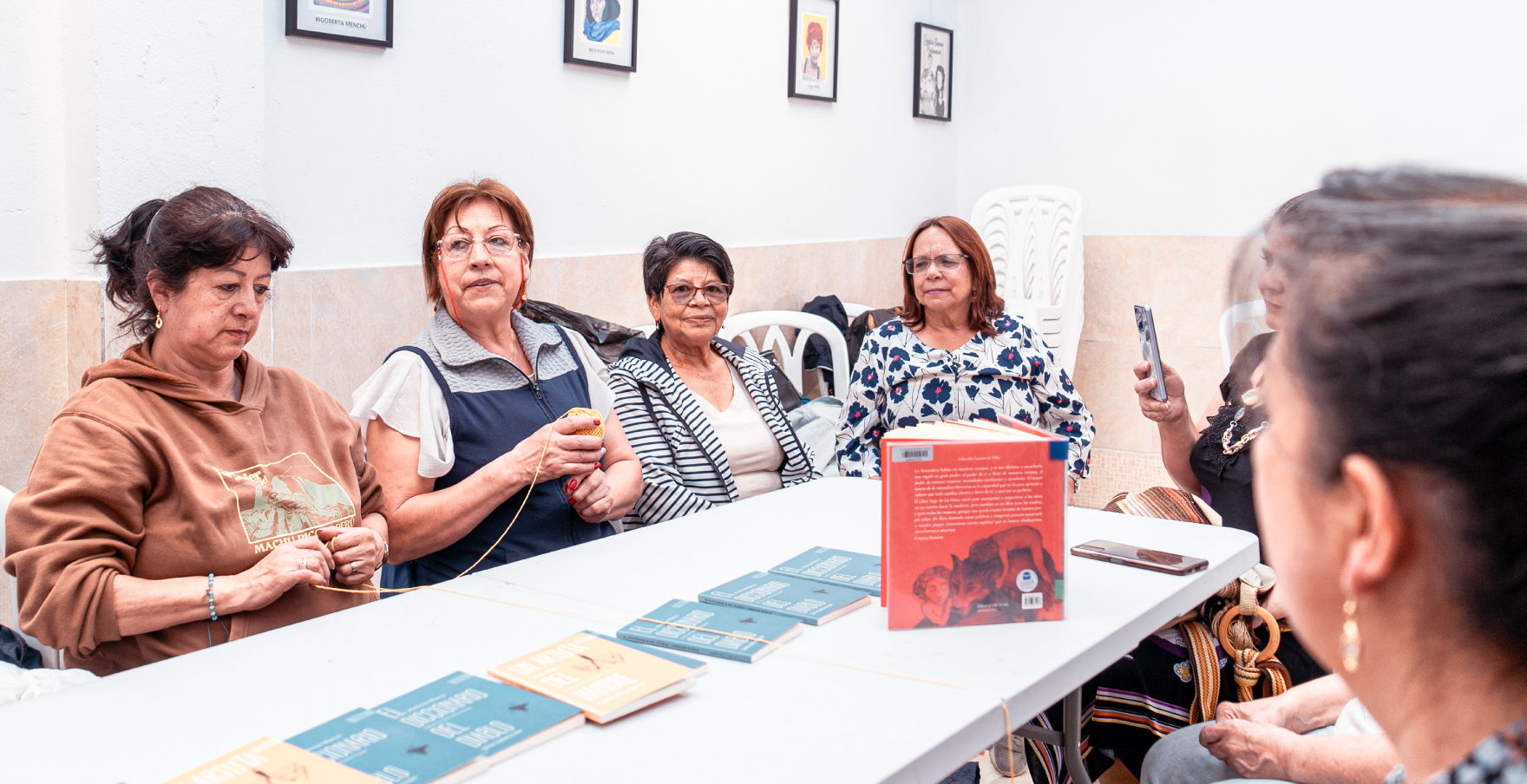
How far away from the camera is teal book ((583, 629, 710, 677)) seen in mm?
1522

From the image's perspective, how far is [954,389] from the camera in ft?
11.2

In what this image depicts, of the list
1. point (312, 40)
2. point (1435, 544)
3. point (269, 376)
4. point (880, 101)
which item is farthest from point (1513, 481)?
point (880, 101)

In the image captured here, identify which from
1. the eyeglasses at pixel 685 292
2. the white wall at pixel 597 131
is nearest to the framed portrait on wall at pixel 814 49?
the white wall at pixel 597 131

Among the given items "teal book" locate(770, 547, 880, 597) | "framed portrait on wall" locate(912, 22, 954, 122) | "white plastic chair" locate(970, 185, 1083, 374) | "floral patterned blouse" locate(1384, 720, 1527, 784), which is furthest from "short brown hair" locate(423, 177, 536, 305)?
"framed portrait on wall" locate(912, 22, 954, 122)

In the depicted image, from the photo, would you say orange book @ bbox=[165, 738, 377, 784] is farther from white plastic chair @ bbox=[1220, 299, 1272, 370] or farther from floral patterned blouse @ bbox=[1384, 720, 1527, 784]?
white plastic chair @ bbox=[1220, 299, 1272, 370]

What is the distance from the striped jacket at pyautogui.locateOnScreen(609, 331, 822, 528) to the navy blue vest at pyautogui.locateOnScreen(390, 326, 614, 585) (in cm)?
29

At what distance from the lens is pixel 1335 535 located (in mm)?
736

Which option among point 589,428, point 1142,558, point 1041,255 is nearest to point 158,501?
point 589,428

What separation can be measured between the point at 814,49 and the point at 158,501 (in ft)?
11.9

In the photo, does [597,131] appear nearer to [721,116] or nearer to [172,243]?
[721,116]

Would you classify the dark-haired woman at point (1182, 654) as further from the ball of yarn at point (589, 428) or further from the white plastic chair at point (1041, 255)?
the white plastic chair at point (1041, 255)

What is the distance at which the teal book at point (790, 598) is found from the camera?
175 cm

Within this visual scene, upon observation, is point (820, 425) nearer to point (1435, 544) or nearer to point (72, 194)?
point (72, 194)

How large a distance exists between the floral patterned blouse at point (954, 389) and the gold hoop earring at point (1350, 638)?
8.39ft
